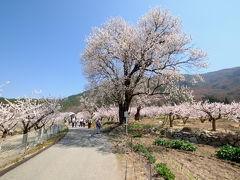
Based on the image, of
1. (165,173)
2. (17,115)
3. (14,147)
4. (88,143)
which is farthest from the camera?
(88,143)

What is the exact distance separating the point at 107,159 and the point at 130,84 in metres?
9.93

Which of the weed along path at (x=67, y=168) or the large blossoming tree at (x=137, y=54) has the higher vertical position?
the large blossoming tree at (x=137, y=54)

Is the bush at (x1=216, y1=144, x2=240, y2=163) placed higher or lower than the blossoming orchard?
lower

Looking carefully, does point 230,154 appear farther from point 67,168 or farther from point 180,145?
point 67,168

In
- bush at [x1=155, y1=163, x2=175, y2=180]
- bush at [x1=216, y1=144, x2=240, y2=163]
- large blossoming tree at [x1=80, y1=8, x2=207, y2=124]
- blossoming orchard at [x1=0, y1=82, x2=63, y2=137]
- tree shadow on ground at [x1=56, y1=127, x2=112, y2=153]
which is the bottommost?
tree shadow on ground at [x1=56, y1=127, x2=112, y2=153]

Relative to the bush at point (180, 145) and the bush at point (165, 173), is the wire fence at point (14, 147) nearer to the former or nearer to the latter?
the bush at point (165, 173)

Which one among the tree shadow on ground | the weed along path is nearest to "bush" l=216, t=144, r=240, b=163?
the weed along path

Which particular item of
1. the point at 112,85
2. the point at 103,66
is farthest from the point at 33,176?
the point at 103,66

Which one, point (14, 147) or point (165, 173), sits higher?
point (14, 147)

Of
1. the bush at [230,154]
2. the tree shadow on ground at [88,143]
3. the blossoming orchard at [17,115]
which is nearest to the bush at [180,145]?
the bush at [230,154]

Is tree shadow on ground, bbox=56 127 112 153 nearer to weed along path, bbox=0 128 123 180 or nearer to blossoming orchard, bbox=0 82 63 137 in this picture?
weed along path, bbox=0 128 123 180

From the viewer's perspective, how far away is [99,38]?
53.1 feet

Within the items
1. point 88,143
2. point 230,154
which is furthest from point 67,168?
point 230,154

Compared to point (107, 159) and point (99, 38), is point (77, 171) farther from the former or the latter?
point (99, 38)
